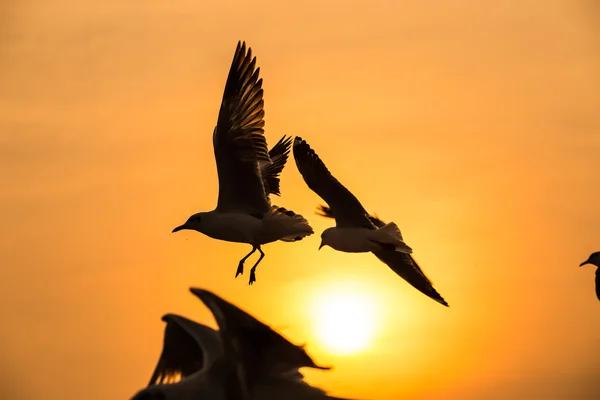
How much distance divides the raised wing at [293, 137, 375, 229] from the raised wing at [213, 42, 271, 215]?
1.47 ft

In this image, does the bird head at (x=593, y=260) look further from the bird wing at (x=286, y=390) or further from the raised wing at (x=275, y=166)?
the bird wing at (x=286, y=390)

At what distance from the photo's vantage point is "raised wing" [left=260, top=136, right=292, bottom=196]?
→ 60.9ft


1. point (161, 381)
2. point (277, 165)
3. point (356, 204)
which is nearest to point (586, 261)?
point (277, 165)

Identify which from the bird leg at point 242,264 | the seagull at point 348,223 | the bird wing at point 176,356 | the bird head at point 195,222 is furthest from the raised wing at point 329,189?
the bird wing at point 176,356

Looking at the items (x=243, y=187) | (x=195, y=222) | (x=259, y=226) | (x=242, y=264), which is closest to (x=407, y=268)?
(x=242, y=264)

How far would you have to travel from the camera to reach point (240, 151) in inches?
615

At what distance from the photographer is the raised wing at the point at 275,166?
18.6 meters

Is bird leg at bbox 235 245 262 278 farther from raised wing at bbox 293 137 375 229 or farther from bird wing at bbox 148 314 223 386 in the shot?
bird wing at bbox 148 314 223 386

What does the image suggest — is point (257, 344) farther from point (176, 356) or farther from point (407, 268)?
point (407, 268)

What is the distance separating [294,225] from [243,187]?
0.81 metres

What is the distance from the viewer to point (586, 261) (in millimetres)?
23062

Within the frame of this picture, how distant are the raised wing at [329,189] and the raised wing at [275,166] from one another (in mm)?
1847

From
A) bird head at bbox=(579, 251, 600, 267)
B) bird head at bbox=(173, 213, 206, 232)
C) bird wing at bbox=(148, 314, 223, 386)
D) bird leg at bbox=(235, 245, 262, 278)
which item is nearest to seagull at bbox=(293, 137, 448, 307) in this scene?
bird leg at bbox=(235, 245, 262, 278)

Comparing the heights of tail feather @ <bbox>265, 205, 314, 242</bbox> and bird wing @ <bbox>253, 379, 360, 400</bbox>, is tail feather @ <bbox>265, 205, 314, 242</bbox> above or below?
above
